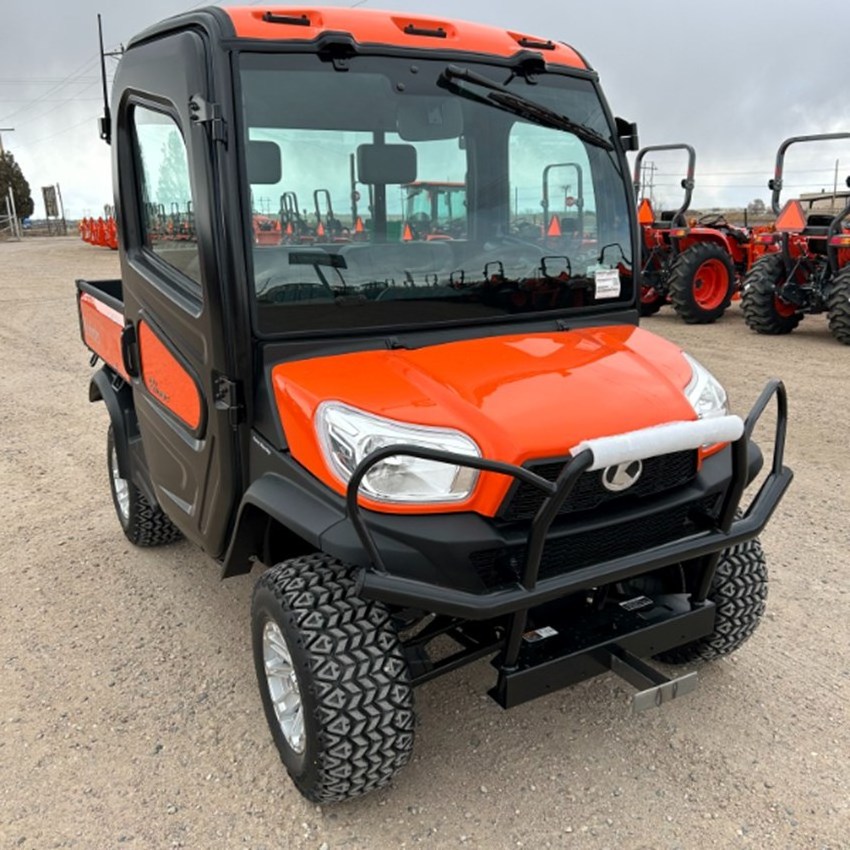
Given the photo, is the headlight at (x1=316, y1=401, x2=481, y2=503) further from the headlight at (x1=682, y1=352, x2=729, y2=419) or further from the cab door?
the headlight at (x1=682, y1=352, x2=729, y2=419)

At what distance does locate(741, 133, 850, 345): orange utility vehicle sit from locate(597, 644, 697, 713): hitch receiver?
772 centimetres

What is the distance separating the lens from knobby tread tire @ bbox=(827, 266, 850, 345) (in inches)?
352

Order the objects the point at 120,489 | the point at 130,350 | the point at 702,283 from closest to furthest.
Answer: the point at 130,350, the point at 120,489, the point at 702,283

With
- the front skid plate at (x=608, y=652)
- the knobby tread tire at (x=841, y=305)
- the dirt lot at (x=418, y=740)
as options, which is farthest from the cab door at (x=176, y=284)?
the knobby tread tire at (x=841, y=305)

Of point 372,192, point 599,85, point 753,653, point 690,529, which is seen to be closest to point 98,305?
point 372,192

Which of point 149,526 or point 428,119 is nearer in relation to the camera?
point 428,119

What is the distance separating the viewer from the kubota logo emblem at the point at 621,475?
228 centimetres

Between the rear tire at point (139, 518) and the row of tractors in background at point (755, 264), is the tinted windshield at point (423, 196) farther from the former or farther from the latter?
the row of tractors in background at point (755, 264)

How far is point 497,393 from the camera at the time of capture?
2.35 meters

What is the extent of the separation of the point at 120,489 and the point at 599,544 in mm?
2847

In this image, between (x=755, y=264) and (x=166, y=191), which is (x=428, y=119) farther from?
(x=755, y=264)

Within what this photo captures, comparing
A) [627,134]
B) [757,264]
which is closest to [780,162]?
[757,264]

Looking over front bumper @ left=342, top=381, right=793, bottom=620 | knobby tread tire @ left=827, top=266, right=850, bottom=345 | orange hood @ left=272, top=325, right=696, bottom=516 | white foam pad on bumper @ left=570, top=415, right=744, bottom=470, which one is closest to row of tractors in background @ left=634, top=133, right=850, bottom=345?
Answer: knobby tread tire @ left=827, top=266, right=850, bottom=345

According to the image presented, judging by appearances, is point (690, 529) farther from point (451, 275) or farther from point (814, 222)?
point (814, 222)
